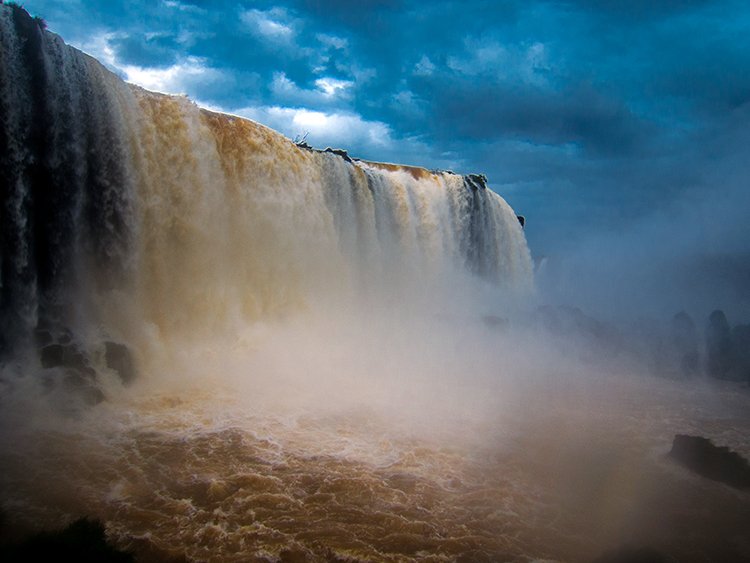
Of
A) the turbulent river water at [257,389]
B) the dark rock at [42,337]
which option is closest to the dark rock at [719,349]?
the turbulent river water at [257,389]

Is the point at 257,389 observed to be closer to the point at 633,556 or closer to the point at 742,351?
the point at 633,556

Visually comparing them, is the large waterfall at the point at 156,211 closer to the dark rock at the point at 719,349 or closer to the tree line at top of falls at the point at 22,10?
the tree line at top of falls at the point at 22,10

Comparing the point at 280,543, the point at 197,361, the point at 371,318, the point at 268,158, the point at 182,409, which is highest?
the point at 268,158

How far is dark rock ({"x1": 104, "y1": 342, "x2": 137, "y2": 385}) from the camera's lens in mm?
11109

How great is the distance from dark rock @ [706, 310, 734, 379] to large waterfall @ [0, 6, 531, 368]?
1402 cm

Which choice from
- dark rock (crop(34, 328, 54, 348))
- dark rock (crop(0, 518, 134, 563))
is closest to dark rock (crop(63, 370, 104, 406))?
dark rock (crop(34, 328, 54, 348))

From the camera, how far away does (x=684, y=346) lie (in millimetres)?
24609

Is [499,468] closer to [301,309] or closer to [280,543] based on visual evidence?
[280,543]

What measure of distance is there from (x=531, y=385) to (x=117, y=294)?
13.1 meters

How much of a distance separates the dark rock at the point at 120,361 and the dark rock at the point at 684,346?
20835 millimetres

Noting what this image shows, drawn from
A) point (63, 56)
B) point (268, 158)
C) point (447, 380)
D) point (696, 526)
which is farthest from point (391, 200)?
point (696, 526)

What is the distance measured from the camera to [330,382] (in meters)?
13.7

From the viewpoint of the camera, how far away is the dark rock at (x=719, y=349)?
19391mm

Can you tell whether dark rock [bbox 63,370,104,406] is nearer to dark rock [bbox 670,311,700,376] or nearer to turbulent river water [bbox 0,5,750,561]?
turbulent river water [bbox 0,5,750,561]
